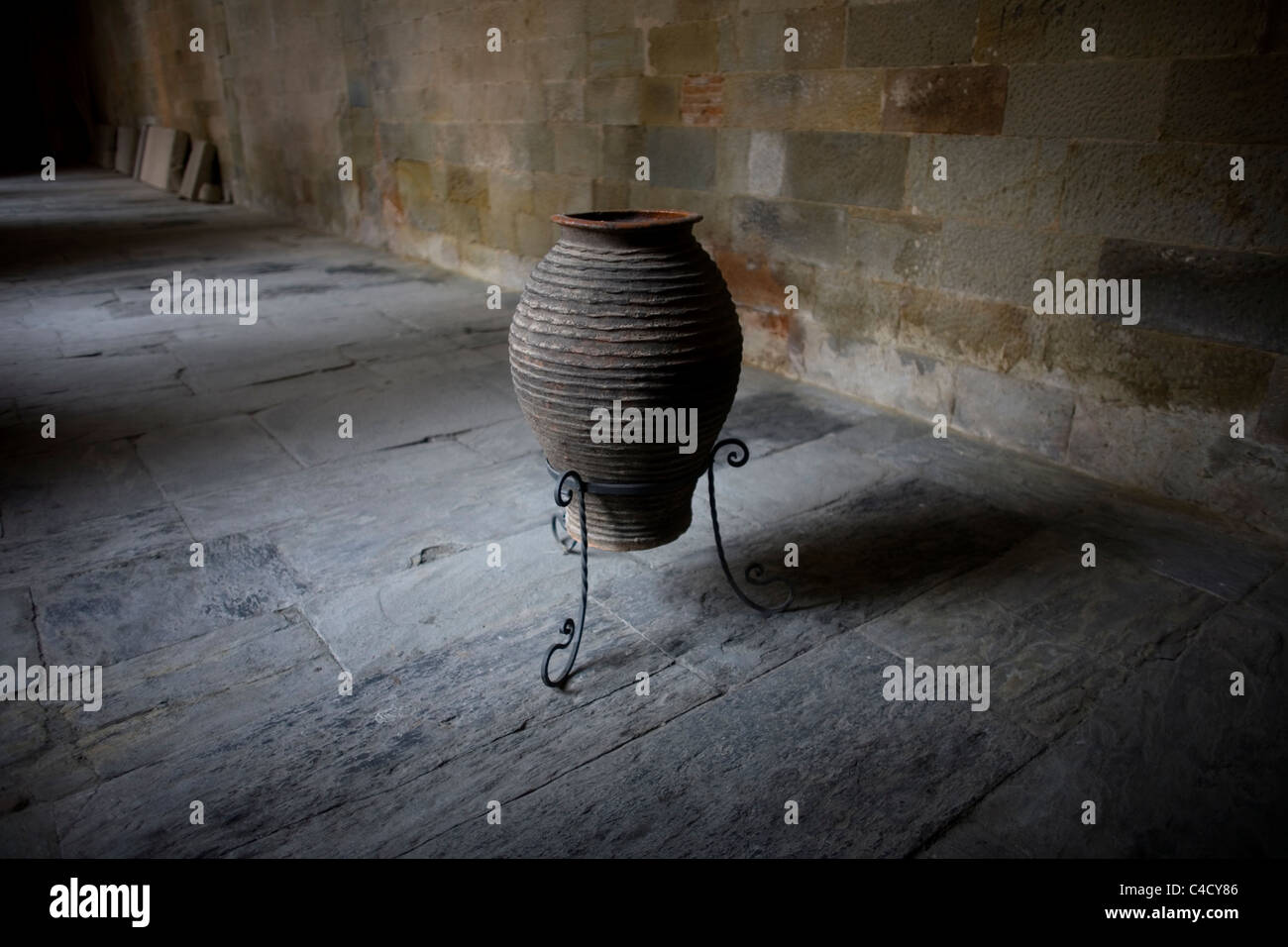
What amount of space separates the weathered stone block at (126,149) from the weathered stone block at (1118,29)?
1628cm

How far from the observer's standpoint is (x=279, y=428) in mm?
3895

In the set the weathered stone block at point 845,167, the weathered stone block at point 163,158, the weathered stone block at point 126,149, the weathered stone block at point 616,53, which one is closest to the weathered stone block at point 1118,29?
the weathered stone block at point 845,167

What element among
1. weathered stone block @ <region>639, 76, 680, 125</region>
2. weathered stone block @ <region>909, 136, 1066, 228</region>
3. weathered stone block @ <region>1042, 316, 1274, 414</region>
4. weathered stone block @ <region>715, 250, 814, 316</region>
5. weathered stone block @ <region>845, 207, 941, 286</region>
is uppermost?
weathered stone block @ <region>639, 76, 680, 125</region>

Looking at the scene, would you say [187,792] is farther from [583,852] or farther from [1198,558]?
[1198,558]

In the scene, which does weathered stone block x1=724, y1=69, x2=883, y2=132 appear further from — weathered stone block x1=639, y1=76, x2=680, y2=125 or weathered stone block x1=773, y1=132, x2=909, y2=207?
weathered stone block x1=639, y1=76, x2=680, y2=125

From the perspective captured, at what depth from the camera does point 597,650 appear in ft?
7.64

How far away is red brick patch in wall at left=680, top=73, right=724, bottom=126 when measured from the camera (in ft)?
14.7

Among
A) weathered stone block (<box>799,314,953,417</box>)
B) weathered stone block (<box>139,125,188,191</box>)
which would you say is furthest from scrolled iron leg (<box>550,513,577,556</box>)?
weathered stone block (<box>139,125,188,191</box>)

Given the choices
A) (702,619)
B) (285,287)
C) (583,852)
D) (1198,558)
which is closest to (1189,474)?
(1198,558)

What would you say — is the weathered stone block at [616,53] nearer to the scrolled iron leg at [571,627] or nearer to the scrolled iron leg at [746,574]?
the scrolled iron leg at [746,574]

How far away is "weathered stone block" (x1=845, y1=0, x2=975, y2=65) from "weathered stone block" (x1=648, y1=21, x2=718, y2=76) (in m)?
0.90

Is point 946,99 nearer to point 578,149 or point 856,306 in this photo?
point 856,306

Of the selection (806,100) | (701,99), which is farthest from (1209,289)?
(701,99)

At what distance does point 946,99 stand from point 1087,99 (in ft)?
1.92
